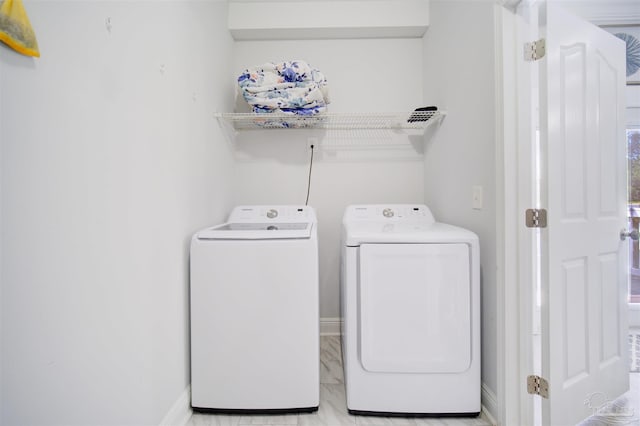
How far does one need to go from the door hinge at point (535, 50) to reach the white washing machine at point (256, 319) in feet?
4.15

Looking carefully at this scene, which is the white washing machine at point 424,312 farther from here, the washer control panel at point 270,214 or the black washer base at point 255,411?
the washer control panel at point 270,214

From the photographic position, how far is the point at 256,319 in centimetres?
134

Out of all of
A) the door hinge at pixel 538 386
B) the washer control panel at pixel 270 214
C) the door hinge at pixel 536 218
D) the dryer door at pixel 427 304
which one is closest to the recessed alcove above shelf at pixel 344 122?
the washer control panel at pixel 270 214

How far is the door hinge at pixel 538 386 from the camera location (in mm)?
1153

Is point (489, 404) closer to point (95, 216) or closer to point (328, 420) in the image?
point (328, 420)

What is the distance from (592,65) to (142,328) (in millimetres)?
2270

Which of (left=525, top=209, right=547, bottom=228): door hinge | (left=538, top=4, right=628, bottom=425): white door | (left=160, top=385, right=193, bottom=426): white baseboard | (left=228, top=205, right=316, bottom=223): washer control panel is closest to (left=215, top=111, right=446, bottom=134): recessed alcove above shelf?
(left=228, top=205, right=316, bottom=223): washer control panel

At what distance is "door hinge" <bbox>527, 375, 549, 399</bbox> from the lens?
115 centimetres

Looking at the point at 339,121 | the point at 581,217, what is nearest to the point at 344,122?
the point at 339,121

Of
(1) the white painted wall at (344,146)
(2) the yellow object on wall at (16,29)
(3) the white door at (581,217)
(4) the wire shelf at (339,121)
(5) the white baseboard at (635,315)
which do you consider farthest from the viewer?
(1) the white painted wall at (344,146)

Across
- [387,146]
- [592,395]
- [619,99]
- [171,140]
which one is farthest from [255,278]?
[619,99]

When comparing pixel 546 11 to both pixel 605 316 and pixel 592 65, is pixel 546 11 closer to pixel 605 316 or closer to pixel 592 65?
pixel 592 65

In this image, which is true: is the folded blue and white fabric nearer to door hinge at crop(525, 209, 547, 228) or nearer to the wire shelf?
the wire shelf

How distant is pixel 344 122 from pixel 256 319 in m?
1.56
